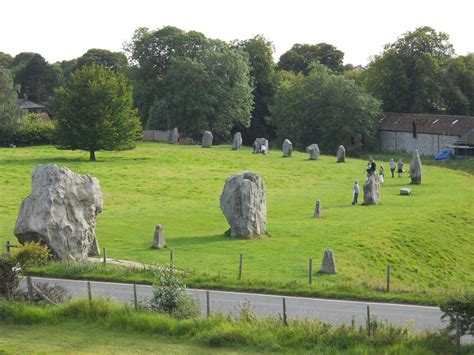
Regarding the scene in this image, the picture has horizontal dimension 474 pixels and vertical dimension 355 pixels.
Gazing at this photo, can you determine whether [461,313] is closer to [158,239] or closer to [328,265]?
[328,265]

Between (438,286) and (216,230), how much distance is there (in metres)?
12.3

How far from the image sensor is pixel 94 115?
74.4m

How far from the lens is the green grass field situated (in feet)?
116

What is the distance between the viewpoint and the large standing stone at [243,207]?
42031 millimetres

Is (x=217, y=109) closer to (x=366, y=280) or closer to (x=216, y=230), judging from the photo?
(x=216, y=230)

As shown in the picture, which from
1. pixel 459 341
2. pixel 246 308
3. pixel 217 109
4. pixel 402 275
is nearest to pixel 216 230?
pixel 402 275

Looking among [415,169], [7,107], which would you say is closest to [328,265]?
[415,169]

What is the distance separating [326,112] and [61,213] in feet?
209

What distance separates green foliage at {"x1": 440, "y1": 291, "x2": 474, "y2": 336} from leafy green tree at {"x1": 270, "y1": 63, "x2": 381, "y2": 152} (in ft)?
234

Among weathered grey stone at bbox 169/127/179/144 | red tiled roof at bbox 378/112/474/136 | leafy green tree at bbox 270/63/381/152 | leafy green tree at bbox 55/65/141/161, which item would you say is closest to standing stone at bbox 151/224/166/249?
leafy green tree at bbox 55/65/141/161

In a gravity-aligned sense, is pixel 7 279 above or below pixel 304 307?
above

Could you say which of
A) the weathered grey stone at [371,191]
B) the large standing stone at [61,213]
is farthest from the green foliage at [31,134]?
the large standing stone at [61,213]

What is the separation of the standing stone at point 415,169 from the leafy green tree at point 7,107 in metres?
46.8

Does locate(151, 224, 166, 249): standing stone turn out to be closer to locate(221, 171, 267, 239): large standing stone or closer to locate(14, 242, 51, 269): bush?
locate(221, 171, 267, 239): large standing stone
